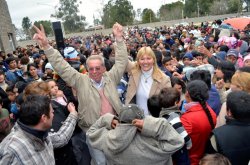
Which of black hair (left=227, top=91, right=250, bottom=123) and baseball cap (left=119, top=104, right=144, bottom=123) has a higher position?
baseball cap (left=119, top=104, right=144, bottom=123)

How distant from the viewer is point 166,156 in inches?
87.7

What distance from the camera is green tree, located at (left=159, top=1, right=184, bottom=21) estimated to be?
69750 millimetres

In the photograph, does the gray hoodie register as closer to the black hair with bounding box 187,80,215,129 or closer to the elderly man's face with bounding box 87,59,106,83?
the black hair with bounding box 187,80,215,129

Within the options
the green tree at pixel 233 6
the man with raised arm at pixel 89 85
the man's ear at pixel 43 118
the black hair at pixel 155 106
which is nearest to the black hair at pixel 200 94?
the black hair at pixel 155 106

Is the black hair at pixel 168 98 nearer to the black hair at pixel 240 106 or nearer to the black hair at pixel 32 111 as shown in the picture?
the black hair at pixel 240 106

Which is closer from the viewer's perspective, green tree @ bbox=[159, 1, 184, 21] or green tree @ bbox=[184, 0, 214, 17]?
green tree @ bbox=[184, 0, 214, 17]

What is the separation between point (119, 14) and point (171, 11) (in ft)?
46.0

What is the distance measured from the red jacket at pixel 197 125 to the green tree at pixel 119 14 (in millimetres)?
70192

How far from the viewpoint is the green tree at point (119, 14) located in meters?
72.1

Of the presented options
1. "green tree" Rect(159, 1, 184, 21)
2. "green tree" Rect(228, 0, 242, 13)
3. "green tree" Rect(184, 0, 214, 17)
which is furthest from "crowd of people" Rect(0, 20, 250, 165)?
"green tree" Rect(159, 1, 184, 21)

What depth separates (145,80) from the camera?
3600 mm

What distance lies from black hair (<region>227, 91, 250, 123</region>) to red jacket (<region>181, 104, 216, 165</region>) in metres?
0.36

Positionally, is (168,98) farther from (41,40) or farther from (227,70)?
(227,70)

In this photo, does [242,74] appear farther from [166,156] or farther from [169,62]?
[169,62]
